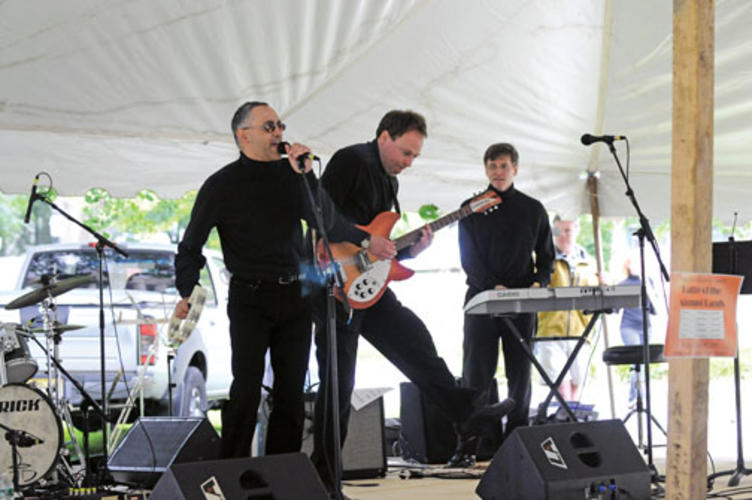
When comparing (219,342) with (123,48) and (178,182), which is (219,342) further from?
(123,48)

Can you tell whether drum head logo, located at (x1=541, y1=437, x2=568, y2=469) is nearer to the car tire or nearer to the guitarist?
the guitarist

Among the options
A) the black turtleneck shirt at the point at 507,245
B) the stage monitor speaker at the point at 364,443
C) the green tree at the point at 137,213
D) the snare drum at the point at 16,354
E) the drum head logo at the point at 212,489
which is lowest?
the stage monitor speaker at the point at 364,443

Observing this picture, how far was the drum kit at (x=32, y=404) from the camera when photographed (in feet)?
16.7

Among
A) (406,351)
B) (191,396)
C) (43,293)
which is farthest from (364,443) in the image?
(191,396)

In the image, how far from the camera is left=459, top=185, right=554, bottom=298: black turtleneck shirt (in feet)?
19.2

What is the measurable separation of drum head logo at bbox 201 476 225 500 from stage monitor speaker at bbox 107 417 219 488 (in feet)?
4.88

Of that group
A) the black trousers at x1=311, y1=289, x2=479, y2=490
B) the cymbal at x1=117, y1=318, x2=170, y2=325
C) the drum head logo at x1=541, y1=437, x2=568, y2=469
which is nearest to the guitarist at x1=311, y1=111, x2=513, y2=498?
the black trousers at x1=311, y1=289, x2=479, y2=490

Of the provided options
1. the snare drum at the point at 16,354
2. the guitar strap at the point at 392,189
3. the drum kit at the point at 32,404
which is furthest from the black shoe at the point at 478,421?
the snare drum at the point at 16,354

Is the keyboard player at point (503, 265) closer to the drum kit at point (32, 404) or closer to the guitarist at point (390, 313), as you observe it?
the guitarist at point (390, 313)

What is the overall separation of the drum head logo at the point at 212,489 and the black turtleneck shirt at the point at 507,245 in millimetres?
2794

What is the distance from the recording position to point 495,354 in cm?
594

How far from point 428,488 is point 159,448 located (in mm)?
1425

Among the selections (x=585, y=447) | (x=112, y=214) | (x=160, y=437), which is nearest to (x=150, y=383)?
(x=160, y=437)

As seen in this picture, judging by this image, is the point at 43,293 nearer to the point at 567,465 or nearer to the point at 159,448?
the point at 159,448
